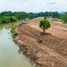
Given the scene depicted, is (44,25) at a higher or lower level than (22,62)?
higher

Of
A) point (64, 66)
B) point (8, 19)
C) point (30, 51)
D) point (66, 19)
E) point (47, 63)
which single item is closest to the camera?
point (64, 66)

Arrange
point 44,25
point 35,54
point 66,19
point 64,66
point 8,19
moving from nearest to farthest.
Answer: point 64,66 < point 35,54 < point 44,25 < point 66,19 < point 8,19

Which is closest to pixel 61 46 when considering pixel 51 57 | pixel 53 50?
pixel 53 50

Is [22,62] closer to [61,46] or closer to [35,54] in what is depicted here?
[35,54]

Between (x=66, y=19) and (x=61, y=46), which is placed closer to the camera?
(x=61, y=46)

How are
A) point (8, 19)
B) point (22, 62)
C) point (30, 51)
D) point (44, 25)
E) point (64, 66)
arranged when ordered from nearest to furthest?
point (64, 66) < point (22, 62) < point (30, 51) < point (44, 25) < point (8, 19)

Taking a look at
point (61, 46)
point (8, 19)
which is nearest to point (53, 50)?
point (61, 46)

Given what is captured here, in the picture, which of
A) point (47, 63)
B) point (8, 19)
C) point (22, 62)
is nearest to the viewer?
point (47, 63)

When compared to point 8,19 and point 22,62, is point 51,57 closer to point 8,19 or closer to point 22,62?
point 22,62

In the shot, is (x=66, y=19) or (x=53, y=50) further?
(x=66, y=19)
